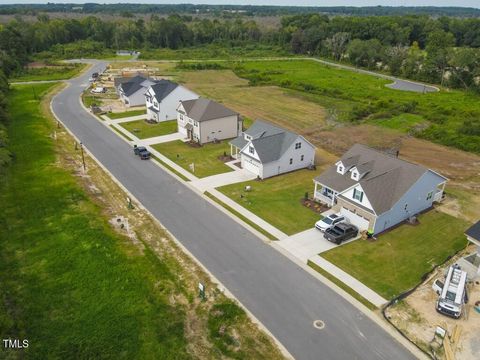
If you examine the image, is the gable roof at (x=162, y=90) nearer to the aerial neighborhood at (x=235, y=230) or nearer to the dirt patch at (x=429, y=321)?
the aerial neighborhood at (x=235, y=230)

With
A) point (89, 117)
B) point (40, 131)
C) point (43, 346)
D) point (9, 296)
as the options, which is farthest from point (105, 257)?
point (89, 117)

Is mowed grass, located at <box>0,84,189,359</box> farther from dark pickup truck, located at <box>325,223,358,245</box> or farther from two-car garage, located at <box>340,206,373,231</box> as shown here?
two-car garage, located at <box>340,206,373,231</box>

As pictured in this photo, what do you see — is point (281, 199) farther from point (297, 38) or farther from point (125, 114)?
point (297, 38)

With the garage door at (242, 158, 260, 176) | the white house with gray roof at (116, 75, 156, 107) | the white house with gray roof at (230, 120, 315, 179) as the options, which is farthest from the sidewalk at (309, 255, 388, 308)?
the white house with gray roof at (116, 75, 156, 107)

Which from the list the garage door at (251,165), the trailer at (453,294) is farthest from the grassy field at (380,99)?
the trailer at (453,294)

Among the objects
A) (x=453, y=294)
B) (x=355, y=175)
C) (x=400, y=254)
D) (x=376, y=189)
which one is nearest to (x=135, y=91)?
(x=355, y=175)

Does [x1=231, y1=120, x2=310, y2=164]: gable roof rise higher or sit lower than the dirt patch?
higher
